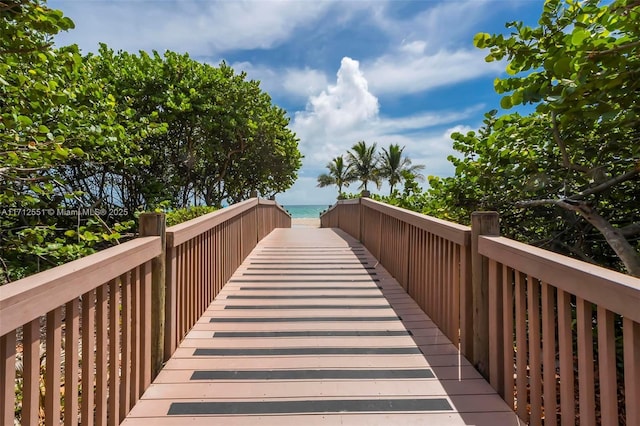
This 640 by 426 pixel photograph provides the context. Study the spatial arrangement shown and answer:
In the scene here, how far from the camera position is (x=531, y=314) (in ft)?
5.44

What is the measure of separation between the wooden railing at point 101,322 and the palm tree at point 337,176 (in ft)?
103

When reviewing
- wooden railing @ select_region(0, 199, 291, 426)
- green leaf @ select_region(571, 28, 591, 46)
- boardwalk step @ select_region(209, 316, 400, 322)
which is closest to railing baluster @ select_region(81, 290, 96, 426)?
wooden railing @ select_region(0, 199, 291, 426)

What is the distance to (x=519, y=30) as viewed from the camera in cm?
266

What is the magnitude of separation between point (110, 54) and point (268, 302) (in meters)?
9.99

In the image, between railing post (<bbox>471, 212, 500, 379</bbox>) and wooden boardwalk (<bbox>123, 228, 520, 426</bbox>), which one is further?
railing post (<bbox>471, 212, 500, 379</bbox>)

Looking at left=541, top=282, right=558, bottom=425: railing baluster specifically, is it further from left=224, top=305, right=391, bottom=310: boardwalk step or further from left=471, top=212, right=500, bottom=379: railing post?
left=224, top=305, right=391, bottom=310: boardwalk step

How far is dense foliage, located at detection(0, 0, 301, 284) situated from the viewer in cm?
283

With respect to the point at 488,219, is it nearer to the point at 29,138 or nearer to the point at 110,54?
the point at 29,138

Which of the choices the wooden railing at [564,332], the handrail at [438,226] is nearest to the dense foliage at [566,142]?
the handrail at [438,226]

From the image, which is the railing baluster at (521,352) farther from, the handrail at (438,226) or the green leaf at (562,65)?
the green leaf at (562,65)

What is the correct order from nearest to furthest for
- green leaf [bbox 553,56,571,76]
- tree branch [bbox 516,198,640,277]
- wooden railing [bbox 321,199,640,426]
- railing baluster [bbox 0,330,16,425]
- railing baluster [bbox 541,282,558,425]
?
railing baluster [bbox 0,330,16,425], wooden railing [bbox 321,199,640,426], railing baluster [bbox 541,282,558,425], green leaf [bbox 553,56,571,76], tree branch [bbox 516,198,640,277]

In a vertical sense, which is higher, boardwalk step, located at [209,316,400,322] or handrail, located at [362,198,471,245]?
handrail, located at [362,198,471,245]

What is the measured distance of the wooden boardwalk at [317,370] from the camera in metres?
1.72

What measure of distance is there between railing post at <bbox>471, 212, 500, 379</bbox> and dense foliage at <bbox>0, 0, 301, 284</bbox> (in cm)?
302
